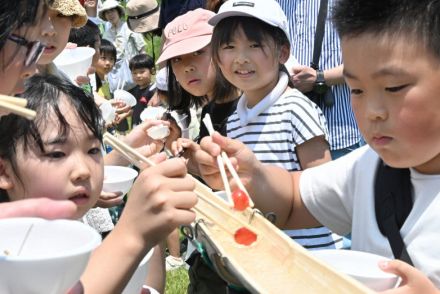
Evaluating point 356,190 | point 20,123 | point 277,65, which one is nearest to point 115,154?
point 277,65

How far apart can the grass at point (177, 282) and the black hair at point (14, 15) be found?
2.25 meters

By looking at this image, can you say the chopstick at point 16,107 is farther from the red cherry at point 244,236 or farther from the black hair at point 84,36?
the black hair at point 84,36

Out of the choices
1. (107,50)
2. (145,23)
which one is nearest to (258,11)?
(107,50)

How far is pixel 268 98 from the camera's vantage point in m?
2.29

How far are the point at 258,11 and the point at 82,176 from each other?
113 centimetres

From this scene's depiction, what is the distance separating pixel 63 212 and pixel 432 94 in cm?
72

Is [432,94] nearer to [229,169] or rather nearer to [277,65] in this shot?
[229,169]

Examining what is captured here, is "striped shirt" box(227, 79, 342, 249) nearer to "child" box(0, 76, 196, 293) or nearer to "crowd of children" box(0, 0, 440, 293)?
"crowd of children" box(0, 0, 440, 293)

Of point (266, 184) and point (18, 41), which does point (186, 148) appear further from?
point (18, 41)

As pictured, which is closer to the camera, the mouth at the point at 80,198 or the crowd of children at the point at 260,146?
the crowd of children at the point at 260,146

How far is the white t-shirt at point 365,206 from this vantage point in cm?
117

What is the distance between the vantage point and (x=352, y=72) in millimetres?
1203

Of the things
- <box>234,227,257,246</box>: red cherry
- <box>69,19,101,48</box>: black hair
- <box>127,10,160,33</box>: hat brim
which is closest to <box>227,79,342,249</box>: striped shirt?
<box>234,227,257,246</box>: red cherry

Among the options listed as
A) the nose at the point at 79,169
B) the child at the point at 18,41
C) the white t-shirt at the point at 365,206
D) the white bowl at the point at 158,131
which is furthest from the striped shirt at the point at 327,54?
the child at the point at 18,41
